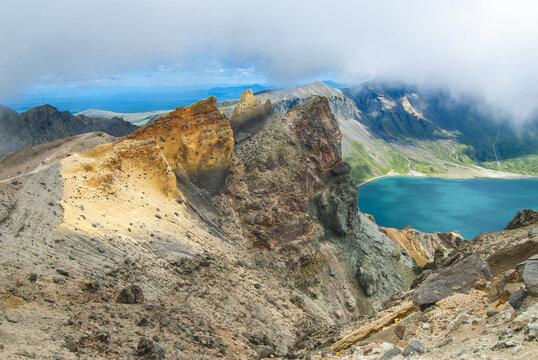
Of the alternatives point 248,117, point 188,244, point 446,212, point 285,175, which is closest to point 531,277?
point 188,244

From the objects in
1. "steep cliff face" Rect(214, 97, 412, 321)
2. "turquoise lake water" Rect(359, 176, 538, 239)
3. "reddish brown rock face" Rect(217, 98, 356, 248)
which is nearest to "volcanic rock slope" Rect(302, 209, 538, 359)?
"steep cliff face" Rect(214, 97, 412, 321)

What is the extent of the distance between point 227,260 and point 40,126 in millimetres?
120319

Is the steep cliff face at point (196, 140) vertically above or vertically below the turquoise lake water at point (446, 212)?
above

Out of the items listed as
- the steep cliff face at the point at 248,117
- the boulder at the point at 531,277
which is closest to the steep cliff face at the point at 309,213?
the steep cliff face at the point at 248,117

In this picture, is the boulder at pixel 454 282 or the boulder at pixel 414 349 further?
the boulder at pixel 454 282

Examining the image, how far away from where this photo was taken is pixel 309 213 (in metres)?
48.3

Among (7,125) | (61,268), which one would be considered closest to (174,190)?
(61,268)

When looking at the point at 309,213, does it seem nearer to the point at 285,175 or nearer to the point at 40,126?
the point at 285,175

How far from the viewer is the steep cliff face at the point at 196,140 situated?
4097 cm

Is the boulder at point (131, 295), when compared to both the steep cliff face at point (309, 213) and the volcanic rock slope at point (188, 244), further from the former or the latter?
the steep cliff face at point (309, 213)

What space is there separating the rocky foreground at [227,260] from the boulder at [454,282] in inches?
3.0

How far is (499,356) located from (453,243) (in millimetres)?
70027

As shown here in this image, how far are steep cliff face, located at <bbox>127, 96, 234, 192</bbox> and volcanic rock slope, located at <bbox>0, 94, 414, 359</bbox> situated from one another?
153mm

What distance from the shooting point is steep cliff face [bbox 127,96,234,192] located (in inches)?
1613
